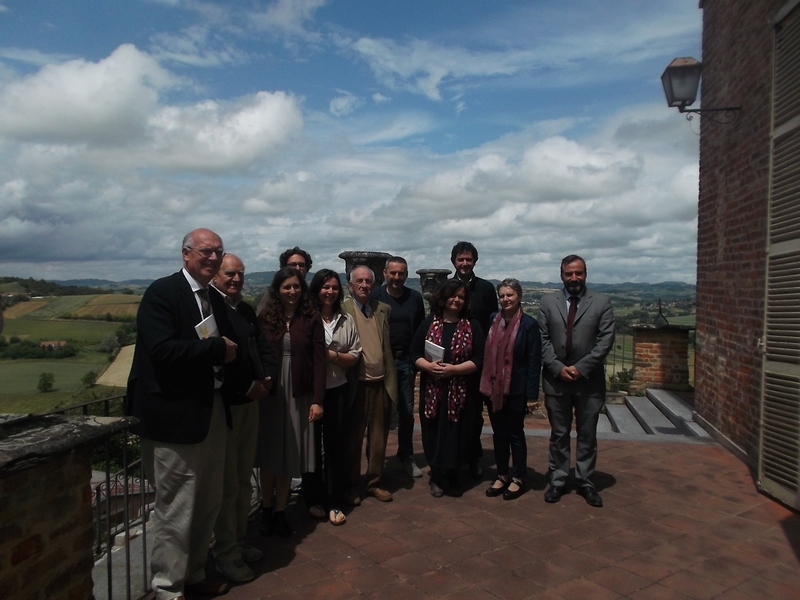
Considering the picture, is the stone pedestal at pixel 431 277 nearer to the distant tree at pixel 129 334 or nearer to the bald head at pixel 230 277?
the distant tree at pixel 129 334

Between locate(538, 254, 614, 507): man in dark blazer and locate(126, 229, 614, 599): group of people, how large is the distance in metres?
0.01

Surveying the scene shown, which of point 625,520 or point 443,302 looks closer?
point 625,520

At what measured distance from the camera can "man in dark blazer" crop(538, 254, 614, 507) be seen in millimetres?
4246

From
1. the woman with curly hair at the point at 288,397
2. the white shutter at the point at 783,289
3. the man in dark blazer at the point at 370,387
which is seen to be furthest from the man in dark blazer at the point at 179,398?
the white shutter at the point at 783,289

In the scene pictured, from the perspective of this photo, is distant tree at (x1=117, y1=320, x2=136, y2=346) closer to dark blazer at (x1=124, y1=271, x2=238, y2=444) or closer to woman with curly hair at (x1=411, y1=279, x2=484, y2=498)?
dark blazer at (x1=124, y1=271, x2=238, y2=444)

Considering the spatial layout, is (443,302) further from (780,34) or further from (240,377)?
(780,34)

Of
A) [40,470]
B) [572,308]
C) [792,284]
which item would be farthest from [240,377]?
[792,284]

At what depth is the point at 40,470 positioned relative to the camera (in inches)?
84.8

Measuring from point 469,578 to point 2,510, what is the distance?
2274 millimetres

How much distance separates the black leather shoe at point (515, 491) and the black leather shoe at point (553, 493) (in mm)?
189

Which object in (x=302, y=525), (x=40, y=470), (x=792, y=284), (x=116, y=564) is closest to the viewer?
(x=40, y=470)

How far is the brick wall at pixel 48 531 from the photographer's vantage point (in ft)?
6.69

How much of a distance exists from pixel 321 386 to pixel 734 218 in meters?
4.52

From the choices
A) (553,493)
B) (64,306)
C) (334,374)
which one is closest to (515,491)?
(553,493)
